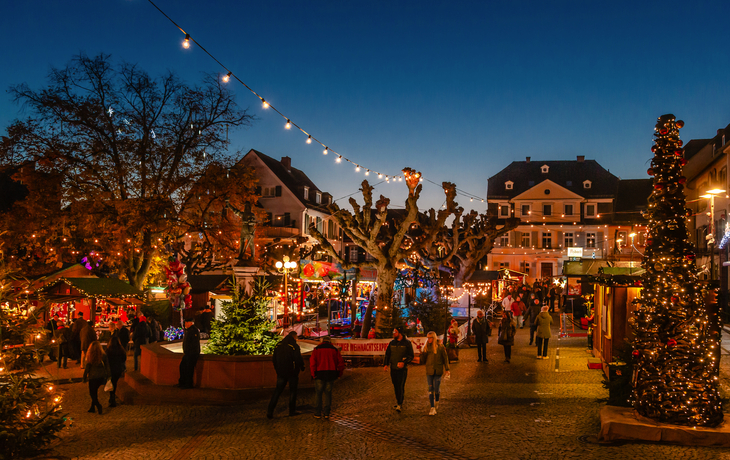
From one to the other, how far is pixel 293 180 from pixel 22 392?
45.6 meters

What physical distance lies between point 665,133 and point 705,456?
4225 millimetres

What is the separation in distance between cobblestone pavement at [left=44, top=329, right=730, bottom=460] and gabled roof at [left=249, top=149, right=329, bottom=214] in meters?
37.5

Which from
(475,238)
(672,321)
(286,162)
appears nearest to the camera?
(672,321)

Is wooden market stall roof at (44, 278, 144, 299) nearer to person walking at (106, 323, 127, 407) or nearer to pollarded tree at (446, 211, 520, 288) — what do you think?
person walking at (106, 323, 127, 407)

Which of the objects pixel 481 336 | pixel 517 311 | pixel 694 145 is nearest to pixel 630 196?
pixel 694 145

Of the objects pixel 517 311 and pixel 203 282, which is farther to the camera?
pixel 203 282

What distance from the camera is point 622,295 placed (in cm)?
1356

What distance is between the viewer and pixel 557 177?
58656 millimetres

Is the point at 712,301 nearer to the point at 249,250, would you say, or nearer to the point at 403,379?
the point at 403,379

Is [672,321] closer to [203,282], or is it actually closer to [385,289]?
[385,289]

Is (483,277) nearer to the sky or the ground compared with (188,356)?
nearer to the sky

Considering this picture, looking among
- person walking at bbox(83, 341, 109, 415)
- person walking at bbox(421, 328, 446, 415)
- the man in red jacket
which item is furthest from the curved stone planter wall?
person walking at bbox(421, 328, 446, 415)

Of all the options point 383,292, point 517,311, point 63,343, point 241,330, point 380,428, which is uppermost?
point 383,292

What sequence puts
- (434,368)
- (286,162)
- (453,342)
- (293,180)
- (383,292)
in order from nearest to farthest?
(434,368), (453,342), (383,292), (293,180), (286,162)
